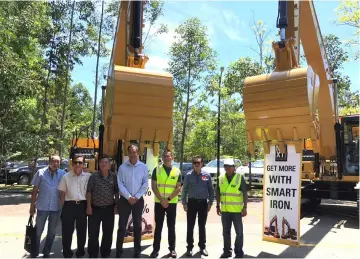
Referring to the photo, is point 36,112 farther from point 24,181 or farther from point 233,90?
point 233,90

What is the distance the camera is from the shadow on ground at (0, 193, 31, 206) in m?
14.3

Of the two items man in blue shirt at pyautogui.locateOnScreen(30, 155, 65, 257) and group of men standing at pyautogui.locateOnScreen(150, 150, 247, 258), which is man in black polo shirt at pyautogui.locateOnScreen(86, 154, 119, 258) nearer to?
man in blue shirt at pyautogui.locateOnScreen(30, 155, 65, 257)

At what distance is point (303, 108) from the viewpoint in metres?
6.82

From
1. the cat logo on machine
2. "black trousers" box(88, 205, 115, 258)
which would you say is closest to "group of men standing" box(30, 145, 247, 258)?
"black trousers" box(88, 205, 115, 258)

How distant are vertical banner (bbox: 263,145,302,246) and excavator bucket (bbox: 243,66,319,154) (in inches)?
8.4

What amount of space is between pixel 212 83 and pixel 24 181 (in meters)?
12.2

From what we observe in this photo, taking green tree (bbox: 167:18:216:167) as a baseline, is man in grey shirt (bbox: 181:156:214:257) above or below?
below

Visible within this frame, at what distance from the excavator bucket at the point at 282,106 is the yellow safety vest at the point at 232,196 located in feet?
4.40

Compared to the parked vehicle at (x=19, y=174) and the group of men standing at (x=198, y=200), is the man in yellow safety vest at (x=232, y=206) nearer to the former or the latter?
the group of men standing at (x=198, y=200)

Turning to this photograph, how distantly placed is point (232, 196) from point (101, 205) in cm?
220

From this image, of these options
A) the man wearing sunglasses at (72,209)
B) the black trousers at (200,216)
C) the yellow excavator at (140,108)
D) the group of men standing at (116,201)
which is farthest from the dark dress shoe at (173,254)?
the yellow excavator at (140,108)

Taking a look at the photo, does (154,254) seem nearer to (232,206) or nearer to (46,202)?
(232,206)

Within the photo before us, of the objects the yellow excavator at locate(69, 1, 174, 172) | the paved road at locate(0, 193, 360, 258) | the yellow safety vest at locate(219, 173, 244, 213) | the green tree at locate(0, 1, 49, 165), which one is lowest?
the paved road at locate(0, 193, 360, 258)

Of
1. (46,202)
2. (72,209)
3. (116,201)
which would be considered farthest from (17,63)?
(116,201)
